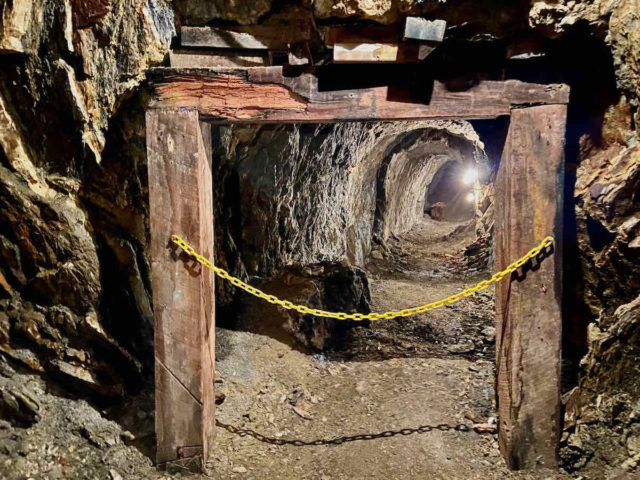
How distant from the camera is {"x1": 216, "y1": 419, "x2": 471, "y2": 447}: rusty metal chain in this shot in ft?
10.5

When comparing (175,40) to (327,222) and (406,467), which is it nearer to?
(406,467)

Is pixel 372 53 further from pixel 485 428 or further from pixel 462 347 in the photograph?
pixel 462 347

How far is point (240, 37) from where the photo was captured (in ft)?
9.44

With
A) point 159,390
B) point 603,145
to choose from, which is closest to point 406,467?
point 159,390

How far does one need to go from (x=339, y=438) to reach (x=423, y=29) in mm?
2950

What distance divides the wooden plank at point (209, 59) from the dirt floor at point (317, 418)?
8.37 feet

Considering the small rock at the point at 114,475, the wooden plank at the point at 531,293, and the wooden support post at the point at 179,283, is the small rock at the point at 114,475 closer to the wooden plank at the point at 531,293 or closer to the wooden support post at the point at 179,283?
the wooden support post at the point at 179,283

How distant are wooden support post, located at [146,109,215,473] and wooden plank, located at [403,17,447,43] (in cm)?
138

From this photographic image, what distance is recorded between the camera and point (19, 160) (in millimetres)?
3049

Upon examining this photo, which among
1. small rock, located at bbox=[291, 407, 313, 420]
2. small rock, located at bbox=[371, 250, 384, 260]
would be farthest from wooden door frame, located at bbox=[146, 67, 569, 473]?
small rock, located at bbox=[371, 250, 384, 260]

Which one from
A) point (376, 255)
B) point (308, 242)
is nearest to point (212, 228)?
point (308, 242)

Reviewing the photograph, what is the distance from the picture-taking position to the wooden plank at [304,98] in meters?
2.56

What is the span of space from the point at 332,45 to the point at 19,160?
2489 mm

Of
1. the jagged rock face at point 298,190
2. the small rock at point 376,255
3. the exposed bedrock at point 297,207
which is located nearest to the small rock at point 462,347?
the exposed bedrock at point 297,207
